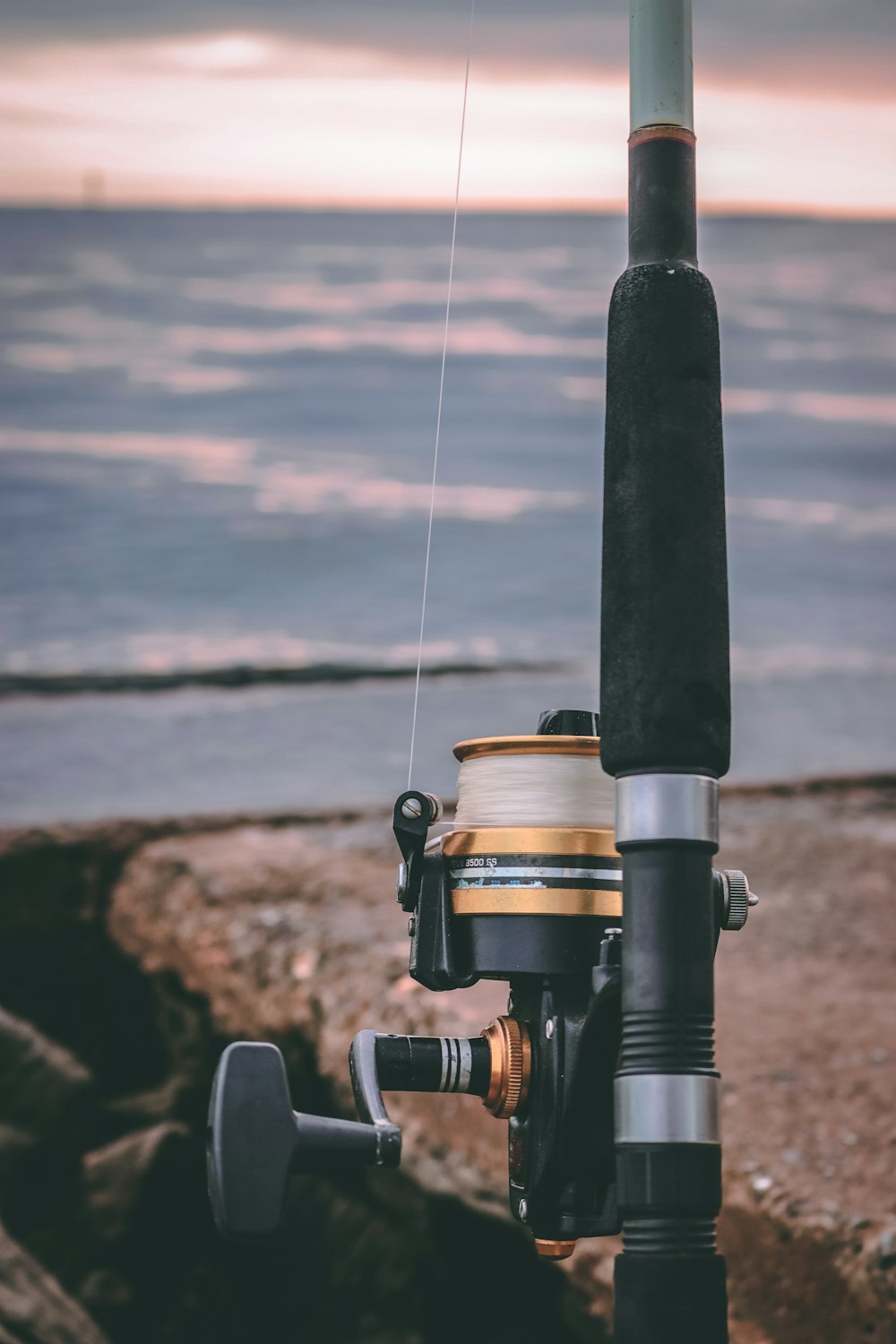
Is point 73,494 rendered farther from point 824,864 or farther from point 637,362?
point 637,362

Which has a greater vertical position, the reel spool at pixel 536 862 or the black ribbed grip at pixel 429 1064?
the reel spool at pixel 536 862

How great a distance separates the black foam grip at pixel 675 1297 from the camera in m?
1.41

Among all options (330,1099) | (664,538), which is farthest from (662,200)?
(330,1099)

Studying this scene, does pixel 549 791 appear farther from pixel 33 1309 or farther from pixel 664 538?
pixel 33 1309

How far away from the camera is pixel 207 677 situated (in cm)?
909

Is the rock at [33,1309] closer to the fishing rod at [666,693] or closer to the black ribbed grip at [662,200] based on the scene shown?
the fishing rod at [666,693]

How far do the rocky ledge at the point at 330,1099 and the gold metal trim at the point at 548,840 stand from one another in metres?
1.69

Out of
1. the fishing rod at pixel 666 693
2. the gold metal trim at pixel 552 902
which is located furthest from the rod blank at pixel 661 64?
the gold metal trim at pixel 552 902

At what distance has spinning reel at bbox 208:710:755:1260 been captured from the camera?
1.69 meters

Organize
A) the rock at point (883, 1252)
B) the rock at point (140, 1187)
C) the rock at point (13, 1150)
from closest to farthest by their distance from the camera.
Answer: the rock at point (883, 1252), the rock at point (140, 1187), the rock at point (13, 1150)

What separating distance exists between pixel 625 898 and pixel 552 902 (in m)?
0.29

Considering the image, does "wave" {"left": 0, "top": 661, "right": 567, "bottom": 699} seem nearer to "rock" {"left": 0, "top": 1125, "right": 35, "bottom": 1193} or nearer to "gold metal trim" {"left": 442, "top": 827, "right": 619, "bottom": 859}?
"rock" {"left": 0, "top": 1125, "right": 35, "bottom": 1193}

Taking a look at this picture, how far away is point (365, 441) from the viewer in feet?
55.9

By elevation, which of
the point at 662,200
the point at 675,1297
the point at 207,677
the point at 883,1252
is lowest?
the point at 675,1297
